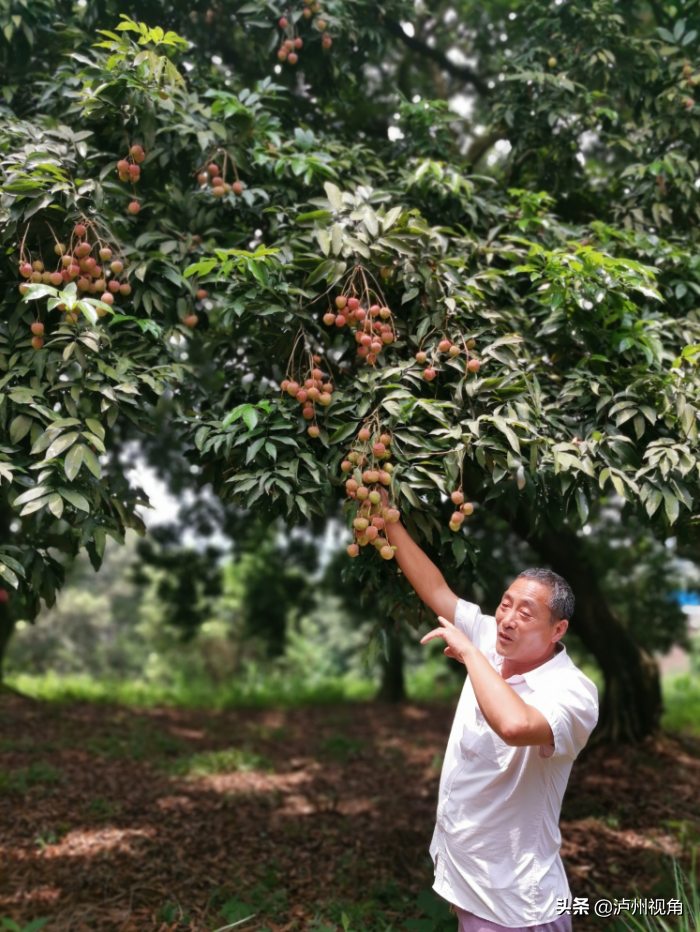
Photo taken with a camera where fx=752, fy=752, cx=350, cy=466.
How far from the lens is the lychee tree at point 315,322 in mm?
2318

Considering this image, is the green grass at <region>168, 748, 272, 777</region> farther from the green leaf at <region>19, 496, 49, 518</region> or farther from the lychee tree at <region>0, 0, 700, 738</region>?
the green leaf at <region>19, 496, 49, 518</region>

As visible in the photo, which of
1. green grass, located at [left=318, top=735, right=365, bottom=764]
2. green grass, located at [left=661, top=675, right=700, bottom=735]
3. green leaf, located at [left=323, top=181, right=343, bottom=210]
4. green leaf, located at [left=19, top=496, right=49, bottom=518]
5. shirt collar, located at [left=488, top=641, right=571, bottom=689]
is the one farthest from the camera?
green grass, located at [left=661, top=675, right=700, bottom=735]

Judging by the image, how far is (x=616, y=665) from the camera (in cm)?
512

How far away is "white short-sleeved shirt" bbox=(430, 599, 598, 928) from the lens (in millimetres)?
1761

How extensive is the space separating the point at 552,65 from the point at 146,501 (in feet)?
9.15

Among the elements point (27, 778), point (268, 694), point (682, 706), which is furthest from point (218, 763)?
point (682, 706)

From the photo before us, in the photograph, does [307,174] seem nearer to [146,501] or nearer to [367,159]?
[367,159]

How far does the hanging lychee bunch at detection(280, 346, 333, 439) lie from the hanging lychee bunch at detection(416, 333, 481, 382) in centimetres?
32

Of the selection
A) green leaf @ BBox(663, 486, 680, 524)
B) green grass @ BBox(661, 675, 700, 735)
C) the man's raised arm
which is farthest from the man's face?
green grass @ BBox(661, 675, 700, 735)

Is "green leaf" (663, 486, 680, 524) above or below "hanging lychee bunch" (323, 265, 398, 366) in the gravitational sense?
below

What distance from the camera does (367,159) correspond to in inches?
134

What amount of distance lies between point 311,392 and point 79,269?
0.86 m

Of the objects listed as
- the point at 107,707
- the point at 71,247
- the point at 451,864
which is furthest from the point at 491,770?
the point at 107,707

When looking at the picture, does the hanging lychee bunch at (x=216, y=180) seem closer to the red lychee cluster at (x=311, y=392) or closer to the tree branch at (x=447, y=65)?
the red lychee cluster at (x=311, y=392)
